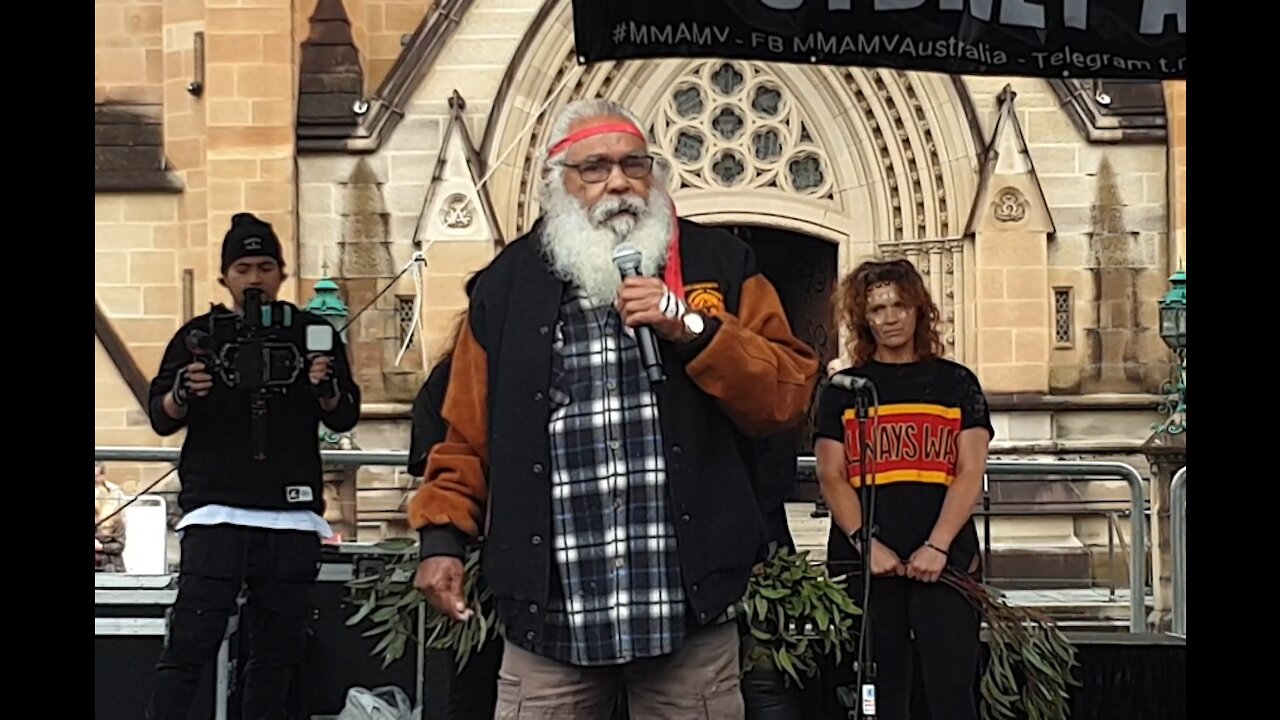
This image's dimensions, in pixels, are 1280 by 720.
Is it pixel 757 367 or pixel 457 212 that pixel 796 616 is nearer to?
pixel 757 367

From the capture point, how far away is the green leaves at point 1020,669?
497 cm

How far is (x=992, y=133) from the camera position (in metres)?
10.9

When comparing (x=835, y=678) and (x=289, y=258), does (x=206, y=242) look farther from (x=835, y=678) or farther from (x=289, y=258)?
(x=835, y=678)

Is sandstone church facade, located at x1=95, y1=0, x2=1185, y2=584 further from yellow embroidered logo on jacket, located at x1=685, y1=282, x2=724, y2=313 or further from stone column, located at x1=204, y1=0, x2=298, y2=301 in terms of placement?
yellow embroidered logo on jacket, located at x1=685, y1=282, x2=724, y2=313

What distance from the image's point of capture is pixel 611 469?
3.71 m

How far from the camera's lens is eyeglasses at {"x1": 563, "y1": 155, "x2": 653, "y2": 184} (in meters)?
3.73

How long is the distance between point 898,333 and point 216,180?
19.7 ft

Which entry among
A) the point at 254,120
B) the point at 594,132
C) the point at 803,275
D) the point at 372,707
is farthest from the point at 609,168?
the point at 803,275

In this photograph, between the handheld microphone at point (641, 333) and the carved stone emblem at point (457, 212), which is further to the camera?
the carved stone emblem at point (457, 212)

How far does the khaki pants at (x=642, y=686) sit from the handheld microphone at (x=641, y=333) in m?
0.51

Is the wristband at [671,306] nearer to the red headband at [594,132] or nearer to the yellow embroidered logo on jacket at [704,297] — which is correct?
the yellow embroidered logo on jacket at [704,297]

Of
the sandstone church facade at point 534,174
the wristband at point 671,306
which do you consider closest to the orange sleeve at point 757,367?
the wristband at point 671,306

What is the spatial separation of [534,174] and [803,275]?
6.25ft
